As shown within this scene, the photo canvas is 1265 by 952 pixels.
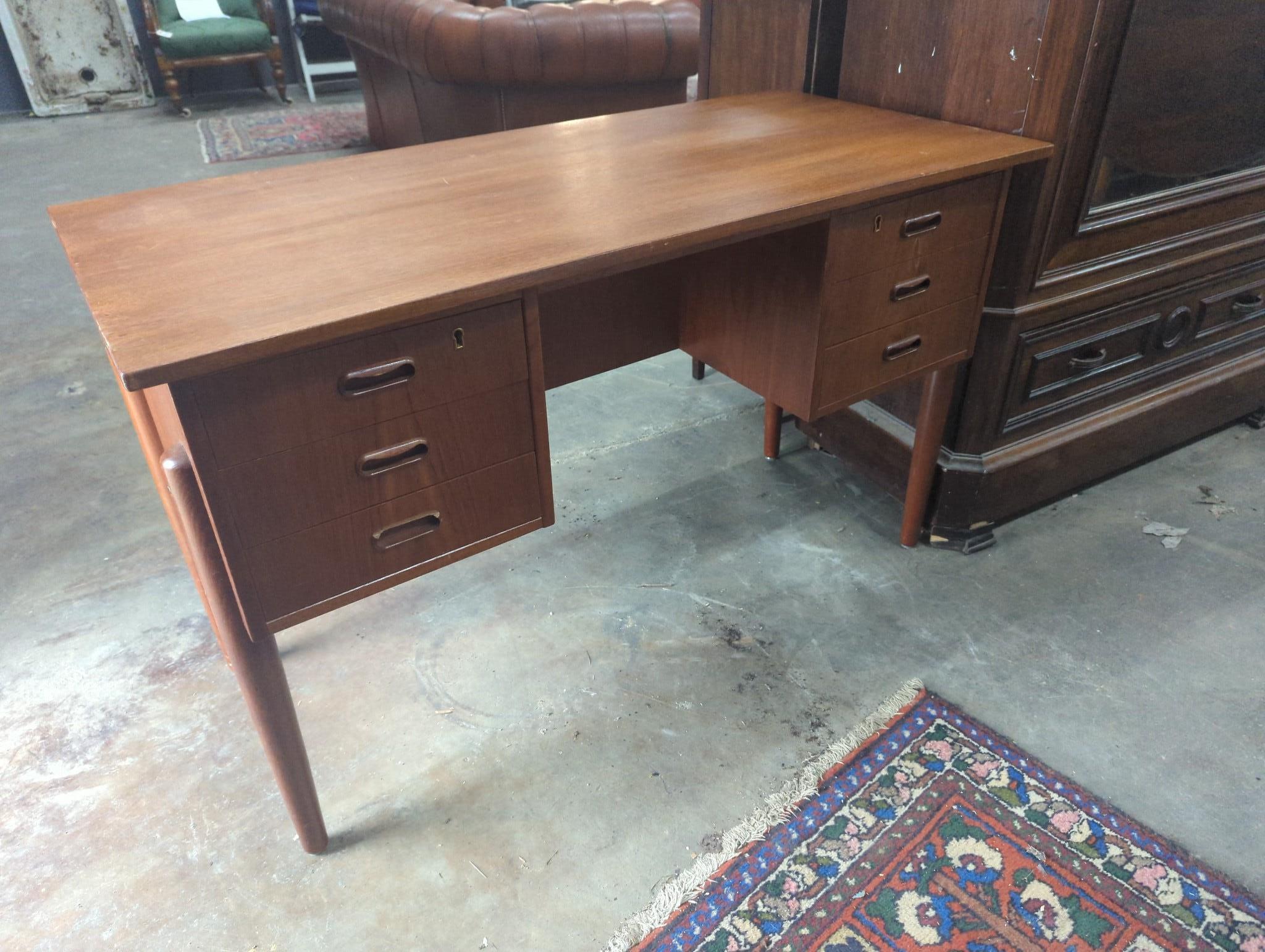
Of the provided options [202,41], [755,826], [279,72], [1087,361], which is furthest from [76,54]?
[755,826]

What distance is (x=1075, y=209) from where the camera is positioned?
149 cm

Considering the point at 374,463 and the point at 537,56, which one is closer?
the point at 374,463

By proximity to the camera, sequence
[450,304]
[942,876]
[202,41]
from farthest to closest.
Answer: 1. [202,41]
2. [942,876]
3. [450,304]

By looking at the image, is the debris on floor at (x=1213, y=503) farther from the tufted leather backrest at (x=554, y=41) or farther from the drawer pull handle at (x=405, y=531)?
the tufted leather backrest at (x=554, y=41)

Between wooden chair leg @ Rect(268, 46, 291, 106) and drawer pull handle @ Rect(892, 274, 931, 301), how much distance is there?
5.39 metres

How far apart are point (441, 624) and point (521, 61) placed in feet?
7.15

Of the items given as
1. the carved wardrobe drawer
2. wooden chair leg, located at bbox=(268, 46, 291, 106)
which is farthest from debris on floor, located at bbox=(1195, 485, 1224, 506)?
wooden chair leg, located at bbox=(268, 46, 291, 106)

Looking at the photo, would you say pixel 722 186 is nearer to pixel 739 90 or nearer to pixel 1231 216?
pixel 739 90

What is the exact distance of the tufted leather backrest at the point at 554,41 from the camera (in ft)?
9.58

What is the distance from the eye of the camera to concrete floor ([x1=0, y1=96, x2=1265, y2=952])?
119 cm

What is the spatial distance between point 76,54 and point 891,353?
238 inches

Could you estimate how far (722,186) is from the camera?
119cm

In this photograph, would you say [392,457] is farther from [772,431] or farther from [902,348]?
[772,431]

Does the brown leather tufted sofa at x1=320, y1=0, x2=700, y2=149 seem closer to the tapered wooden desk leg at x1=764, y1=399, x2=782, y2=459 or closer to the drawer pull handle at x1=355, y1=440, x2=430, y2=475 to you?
the tapered wooden desk leg at x1=764, y1=399, x2=782, y2=459
